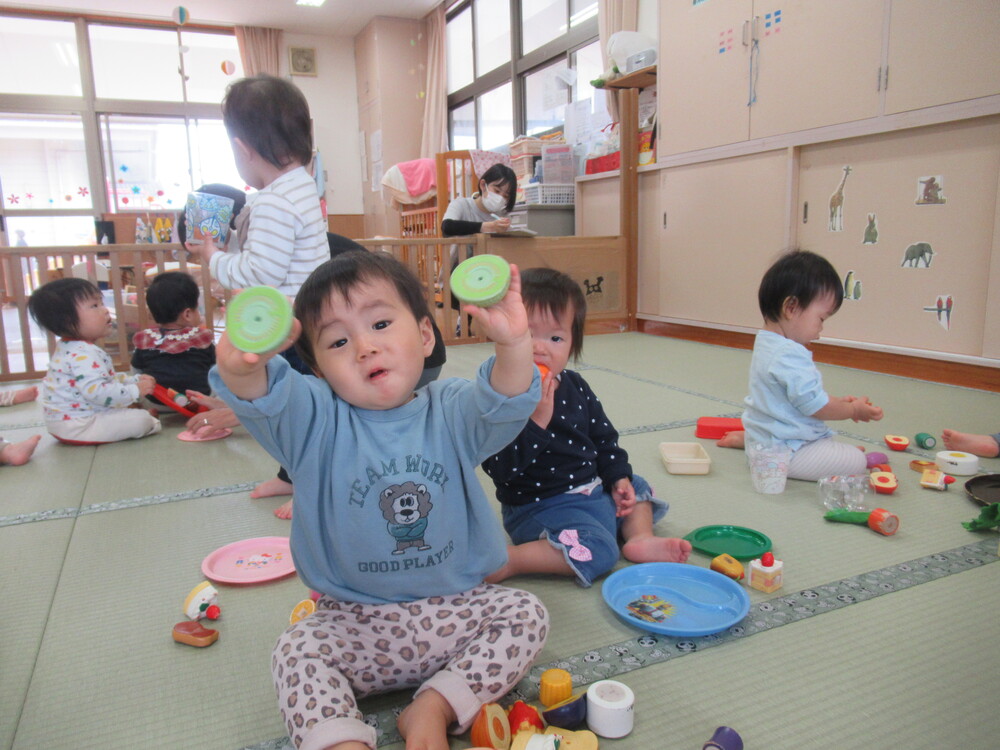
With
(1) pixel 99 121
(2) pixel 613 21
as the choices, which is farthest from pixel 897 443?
(1) pixel 99 121

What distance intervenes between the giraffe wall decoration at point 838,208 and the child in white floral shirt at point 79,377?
2.60 metres

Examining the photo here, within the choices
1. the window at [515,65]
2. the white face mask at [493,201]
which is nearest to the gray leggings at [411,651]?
the white face mask at [493,201]

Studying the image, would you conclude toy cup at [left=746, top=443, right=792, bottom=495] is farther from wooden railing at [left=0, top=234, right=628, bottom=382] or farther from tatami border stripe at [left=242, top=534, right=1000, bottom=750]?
wooden railing at [left=0, top=234, right=628, bottom=382]

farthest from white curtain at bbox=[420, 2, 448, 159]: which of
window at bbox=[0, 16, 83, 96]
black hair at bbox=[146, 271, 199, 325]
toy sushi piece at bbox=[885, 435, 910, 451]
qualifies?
toy sushi piece at bbox=[885, 435, 910, 451]

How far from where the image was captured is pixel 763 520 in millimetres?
1291

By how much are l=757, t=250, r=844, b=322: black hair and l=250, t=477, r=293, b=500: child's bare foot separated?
3.77 feet

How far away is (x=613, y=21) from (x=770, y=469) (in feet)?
11.7

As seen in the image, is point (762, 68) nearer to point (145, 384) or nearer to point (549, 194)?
point (549, 194)

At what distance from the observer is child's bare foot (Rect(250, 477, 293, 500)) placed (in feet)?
4.86

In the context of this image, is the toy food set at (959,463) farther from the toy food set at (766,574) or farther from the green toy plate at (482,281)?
the green toy plate at (482,281)

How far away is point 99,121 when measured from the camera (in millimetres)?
6688

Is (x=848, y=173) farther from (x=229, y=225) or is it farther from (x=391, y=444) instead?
(x=391, y=444)

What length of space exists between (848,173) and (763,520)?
1904mm

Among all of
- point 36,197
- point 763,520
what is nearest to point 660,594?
point 763,520
